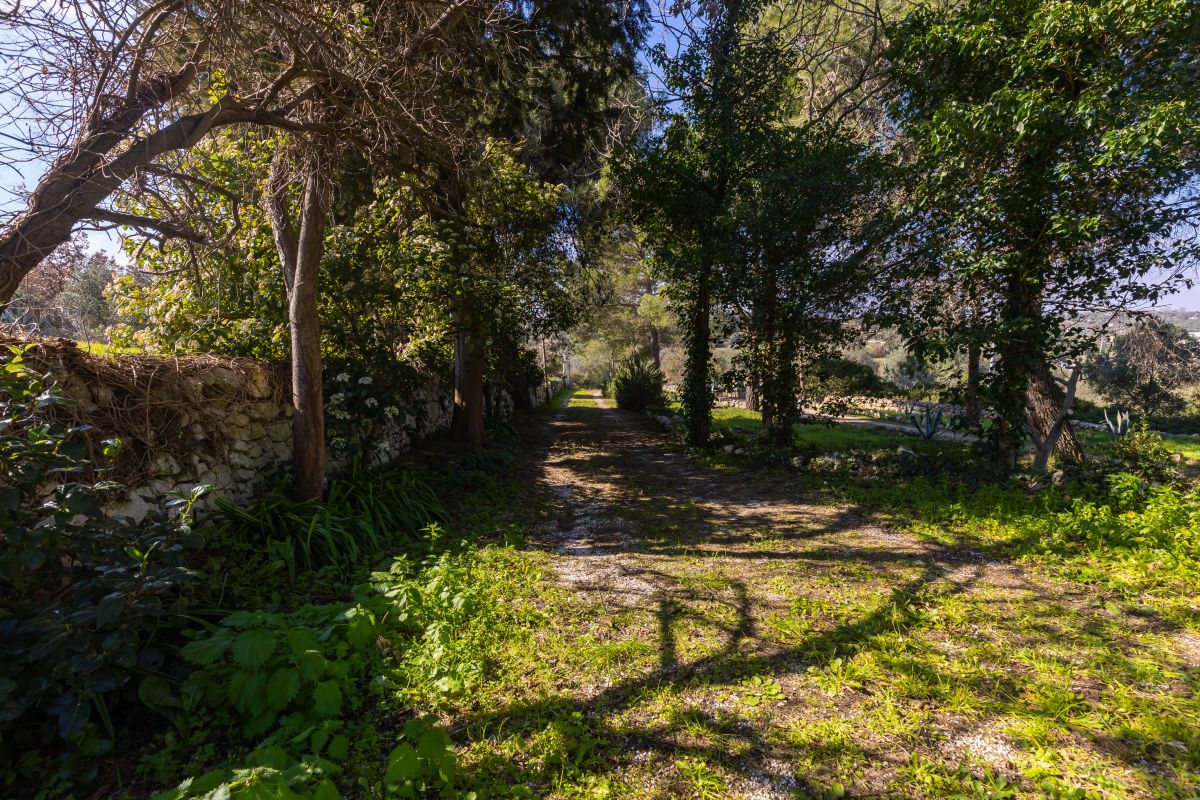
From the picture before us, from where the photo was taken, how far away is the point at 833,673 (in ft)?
7.97

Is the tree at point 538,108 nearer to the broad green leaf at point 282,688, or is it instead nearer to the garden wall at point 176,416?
the garden wall at point 176,416

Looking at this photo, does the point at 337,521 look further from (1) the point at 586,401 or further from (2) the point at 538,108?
(1) the point at 586,401

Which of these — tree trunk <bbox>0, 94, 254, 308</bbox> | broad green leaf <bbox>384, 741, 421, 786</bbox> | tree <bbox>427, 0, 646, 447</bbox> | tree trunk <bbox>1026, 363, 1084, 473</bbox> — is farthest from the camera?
tree trunk <bbox>1026, 363, 1084, 473</bbox>

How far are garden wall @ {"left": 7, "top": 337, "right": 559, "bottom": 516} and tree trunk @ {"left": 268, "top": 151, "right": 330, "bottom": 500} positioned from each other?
303mm

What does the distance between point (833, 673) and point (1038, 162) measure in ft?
17.7

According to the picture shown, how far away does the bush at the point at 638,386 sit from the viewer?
54.4ft

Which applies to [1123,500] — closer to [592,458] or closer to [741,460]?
[741,460]

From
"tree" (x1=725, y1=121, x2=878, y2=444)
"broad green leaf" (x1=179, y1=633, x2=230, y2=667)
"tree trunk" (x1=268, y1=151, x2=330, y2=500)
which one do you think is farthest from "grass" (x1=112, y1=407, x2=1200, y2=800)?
"tree" (x1=725, y1=121, x2=878, y2=444)

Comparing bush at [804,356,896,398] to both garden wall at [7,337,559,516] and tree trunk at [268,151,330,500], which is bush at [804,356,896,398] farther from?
tree trunk at [268,151,330,500]

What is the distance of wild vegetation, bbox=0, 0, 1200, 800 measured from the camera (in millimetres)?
1971

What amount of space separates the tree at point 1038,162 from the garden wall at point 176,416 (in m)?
6.76

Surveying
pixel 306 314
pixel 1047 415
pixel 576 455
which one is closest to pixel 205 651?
pixel 306 314

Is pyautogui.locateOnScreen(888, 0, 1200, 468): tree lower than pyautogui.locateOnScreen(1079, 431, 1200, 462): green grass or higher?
higher

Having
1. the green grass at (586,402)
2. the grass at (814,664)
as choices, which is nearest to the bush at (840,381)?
the grass at (814,664)
